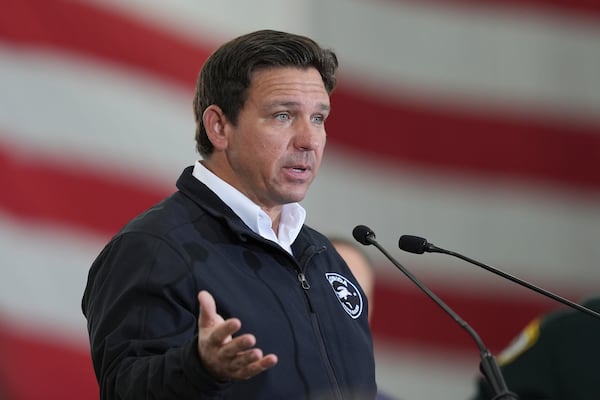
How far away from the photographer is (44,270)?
303cm

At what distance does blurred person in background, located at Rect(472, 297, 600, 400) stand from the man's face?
0.97 meters

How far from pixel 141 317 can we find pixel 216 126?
0.39 meters

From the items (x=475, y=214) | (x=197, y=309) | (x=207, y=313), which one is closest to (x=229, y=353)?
(x=207, y=313)

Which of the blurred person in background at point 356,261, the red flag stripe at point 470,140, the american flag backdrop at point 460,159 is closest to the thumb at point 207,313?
the blurred person in background at point 356,261

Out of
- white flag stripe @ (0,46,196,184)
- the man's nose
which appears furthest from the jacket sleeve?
white flag stripe @ (0,46,196,184)

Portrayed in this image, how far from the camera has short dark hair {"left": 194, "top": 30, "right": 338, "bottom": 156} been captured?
67.5 inches

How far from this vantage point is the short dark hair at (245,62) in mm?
1715

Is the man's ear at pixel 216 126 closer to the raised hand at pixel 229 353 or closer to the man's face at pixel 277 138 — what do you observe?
the man's face at pixel 277 138

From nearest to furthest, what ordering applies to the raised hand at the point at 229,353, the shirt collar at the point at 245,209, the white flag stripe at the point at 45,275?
the raised hand at the point at 229,353, the shirt collar at the point at 245,209, the white flag stripe at the point at 45,275

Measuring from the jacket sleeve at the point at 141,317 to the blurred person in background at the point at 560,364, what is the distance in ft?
3.73

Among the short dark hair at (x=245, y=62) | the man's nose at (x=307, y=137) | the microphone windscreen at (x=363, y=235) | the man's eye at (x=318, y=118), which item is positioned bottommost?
the microphone windscreen at (x=363, y=235)

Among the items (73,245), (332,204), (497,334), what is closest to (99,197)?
(73,245)

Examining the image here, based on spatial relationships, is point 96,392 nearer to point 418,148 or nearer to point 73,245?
point 73,245

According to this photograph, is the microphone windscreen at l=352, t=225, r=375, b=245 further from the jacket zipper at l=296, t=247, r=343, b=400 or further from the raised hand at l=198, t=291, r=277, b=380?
the raised hand at l=198, t=291, r=277, b=380
